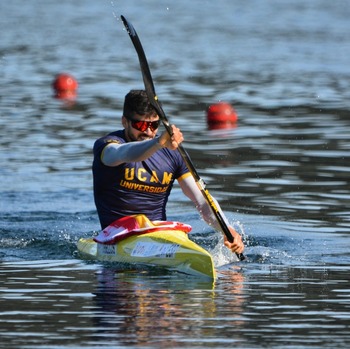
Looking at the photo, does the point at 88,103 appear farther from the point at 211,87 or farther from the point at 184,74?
the point at 184,74

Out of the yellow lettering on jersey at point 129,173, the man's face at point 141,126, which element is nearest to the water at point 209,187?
the yellow lettering on jersey at point 129,173

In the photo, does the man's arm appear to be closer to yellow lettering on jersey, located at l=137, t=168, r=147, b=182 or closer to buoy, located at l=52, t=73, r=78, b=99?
yellow lettering on jersey, located at l=137, t=168, r=147, b=182

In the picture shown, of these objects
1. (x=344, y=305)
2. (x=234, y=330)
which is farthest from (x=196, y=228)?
(x=234, y=330)

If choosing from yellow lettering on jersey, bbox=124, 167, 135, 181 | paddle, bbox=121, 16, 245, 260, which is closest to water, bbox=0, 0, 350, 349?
paddle, bbox=121, 16, 245, 260

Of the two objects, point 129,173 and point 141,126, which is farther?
point 129,173

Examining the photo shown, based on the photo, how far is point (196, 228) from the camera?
13797 millimetres

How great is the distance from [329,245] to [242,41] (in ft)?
89.8

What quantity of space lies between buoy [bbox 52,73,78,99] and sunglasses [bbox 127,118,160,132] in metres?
15.2

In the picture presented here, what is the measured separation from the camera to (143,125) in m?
11.3

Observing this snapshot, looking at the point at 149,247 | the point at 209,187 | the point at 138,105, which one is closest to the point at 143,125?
the point at 138,105

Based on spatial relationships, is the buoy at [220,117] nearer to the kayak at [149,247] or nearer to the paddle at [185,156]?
the kayak at [149,247]

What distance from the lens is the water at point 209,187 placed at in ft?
28.2

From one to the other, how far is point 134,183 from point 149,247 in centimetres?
68

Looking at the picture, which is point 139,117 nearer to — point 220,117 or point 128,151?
point 128,151
